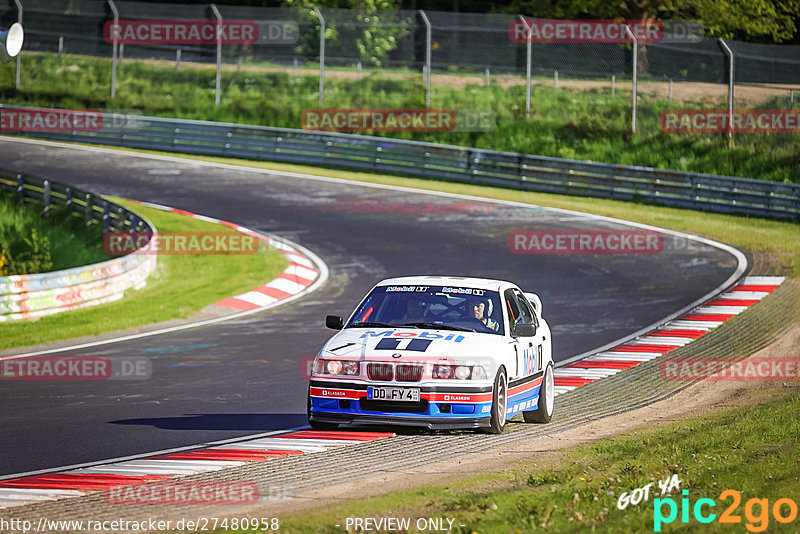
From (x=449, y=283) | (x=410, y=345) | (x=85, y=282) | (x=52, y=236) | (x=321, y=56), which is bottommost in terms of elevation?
(x=85, y=282)

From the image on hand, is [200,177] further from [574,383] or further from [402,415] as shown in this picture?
[402,415]

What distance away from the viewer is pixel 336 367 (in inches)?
384

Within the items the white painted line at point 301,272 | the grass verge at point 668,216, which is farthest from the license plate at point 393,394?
the grass verge at point 668,216

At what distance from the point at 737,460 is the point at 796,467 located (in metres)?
0.47

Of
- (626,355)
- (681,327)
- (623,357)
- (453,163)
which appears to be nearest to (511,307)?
(623,357)

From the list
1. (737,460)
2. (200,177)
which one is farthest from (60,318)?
(200,177)

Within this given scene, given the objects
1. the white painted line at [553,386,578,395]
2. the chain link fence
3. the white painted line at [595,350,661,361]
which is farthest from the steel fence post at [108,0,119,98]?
the white painted line at [553,386,578,395]

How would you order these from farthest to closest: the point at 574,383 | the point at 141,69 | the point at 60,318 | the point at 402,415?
the point at 141,69
the point at 60,318
the point at 574,383
the point at 402,415

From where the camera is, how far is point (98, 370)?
14211 millimetres

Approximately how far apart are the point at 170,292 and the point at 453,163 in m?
14.4

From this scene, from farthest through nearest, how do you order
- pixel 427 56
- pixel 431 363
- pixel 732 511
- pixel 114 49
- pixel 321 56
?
pixel 114 49
pixel 321 56
pixel 427 56
pixel 431 363
pixel 732 511

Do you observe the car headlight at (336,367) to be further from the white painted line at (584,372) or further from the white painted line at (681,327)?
the white painted line at (681,327)

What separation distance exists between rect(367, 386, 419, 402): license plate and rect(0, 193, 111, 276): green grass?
14366 mm

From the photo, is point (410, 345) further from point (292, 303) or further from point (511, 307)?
point (292, 303)
